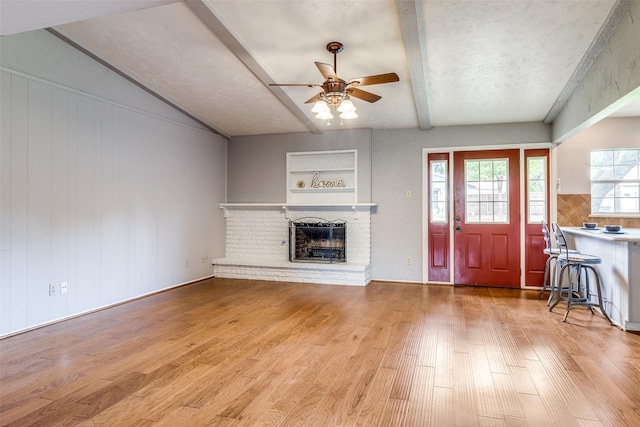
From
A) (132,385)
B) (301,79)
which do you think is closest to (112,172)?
(301,79)

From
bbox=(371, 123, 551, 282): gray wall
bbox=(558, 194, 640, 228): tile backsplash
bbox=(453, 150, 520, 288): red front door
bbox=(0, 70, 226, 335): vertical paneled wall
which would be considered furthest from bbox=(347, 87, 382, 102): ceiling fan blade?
bbox=(558, 194, 640, 228): tile backsplash

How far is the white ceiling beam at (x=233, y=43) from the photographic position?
3359 millimetres

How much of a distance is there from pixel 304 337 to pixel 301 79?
305cm

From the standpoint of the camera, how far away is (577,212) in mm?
5324

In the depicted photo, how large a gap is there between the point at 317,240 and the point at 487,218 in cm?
276

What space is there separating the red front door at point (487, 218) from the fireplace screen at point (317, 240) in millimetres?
1846

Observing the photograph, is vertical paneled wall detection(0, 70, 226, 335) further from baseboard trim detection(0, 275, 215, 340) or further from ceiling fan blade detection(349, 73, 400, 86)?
ceiling fan blade detection(349, 73, 400, 86)

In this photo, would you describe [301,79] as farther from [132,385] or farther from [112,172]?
A: [132,385]

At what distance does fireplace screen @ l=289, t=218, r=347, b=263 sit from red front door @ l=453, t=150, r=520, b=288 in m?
1.85

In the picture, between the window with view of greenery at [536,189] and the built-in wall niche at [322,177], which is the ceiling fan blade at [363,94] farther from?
the window with view of greenery at [536,189]

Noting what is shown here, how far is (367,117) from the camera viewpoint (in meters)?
5.64

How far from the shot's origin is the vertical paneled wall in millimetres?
3498

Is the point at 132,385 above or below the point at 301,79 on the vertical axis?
below

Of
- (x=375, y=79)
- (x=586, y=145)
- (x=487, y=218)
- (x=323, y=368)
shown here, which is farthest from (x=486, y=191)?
(x=323, y=368)
